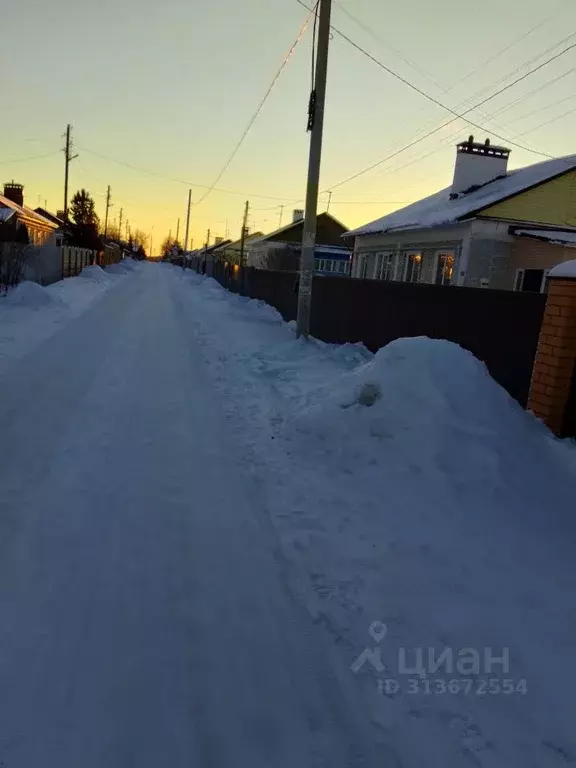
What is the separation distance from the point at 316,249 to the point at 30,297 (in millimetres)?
31227

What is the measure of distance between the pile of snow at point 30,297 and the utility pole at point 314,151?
9322 mm

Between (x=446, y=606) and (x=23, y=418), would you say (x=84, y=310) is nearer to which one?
(x=23, y=418)

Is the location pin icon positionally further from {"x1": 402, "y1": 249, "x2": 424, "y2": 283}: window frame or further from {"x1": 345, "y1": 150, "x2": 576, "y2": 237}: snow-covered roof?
{"x1": 402, "y1": 249, "x2": 424, "y2": 283}: window frame

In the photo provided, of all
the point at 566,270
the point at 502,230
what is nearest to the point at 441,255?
the point at 502,230

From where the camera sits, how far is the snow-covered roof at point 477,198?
17055 millimetres

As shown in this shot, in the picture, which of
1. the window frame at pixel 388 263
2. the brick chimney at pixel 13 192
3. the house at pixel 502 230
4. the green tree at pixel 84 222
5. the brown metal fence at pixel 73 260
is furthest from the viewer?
the green tree at pixel 84 222

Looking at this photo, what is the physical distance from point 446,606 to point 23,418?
4802 mm

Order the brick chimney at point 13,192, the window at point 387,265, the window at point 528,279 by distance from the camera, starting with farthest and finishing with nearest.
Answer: the brick chimney at point 13,192 → the window at point 387,265 → the window at point 528,279

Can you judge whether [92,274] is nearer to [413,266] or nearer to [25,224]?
[25,224]

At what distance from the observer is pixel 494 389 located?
5.58m

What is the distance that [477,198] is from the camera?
1916 centimetres

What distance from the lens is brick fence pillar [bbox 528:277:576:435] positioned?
5105 mm

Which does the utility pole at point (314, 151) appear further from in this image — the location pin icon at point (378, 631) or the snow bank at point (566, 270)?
the location pin icon at point (378, 631)

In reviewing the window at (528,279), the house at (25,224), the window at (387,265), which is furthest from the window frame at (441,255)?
the house at (25,224)
